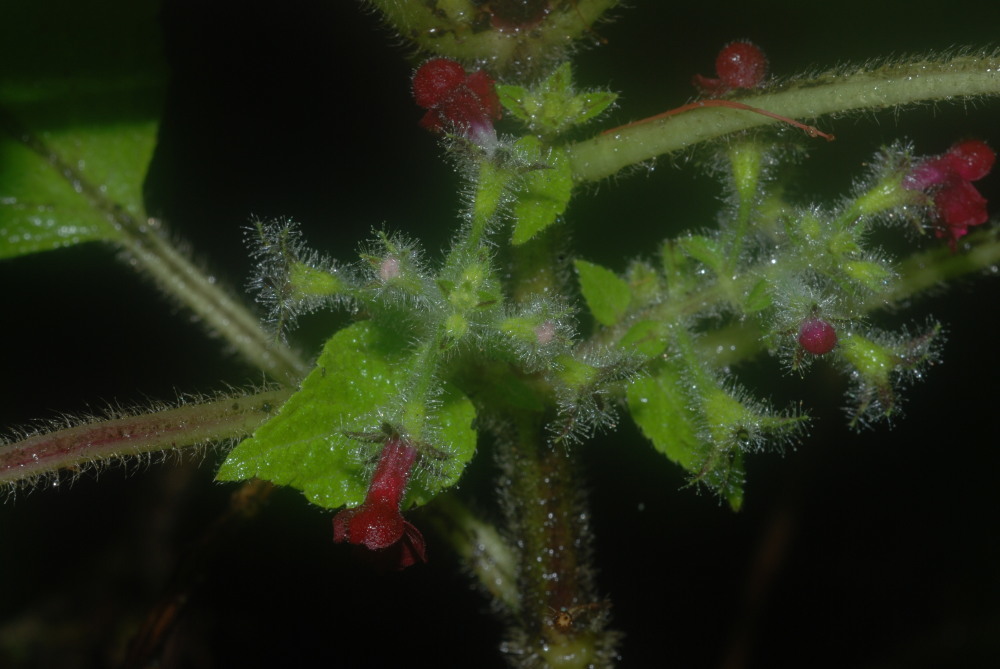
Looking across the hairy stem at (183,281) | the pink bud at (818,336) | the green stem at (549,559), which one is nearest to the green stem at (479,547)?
the green stem at (549,559)

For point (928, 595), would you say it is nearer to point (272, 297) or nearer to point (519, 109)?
point (519, 109)

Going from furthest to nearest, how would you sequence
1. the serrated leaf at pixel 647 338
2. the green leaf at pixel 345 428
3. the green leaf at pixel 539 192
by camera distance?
the serrated leaf at pixel 647 338, the green leaf at pixel 539 192, the green leaf at pixel 345 428

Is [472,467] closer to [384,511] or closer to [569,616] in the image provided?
[569,616]

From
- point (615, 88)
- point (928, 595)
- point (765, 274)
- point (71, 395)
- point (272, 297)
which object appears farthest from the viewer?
point (928, 595)

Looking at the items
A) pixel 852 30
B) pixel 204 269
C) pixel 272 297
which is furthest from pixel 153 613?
pixel 852 30

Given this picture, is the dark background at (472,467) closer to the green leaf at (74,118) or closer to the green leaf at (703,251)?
the green leaf at (74,118)

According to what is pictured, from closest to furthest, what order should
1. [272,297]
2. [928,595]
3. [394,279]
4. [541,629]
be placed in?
[394,279] → [272,297] → [541,629] → [928,595]

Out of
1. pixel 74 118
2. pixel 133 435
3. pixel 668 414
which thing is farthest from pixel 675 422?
pixel 74 118
